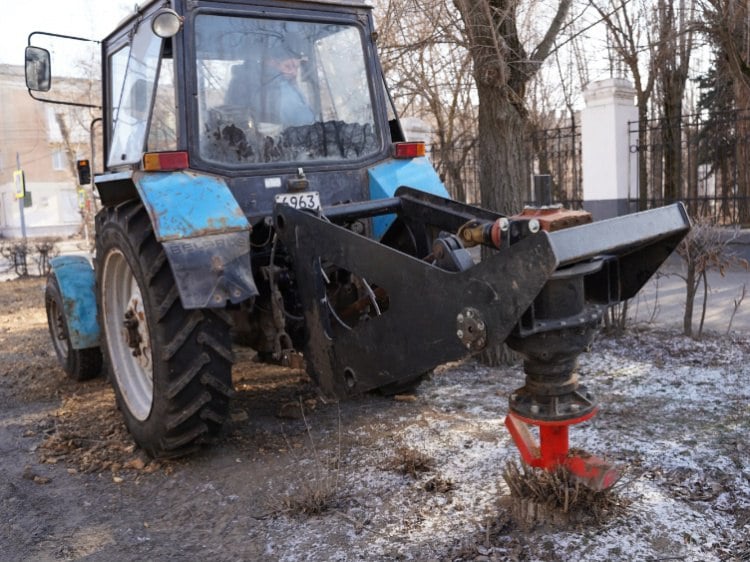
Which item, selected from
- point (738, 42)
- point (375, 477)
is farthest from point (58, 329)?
point (738, 42)

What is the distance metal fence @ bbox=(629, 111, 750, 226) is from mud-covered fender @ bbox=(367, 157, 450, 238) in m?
Answer: 6.89

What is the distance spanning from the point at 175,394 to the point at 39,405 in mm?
2105

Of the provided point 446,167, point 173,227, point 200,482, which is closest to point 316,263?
point 173,227

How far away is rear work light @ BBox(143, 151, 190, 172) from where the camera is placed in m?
3.59

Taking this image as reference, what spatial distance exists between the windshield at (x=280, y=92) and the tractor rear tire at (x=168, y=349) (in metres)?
0.59

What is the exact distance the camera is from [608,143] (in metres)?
11.2

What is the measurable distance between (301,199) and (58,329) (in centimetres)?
284

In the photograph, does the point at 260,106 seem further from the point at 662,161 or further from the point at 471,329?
the point at 662,161

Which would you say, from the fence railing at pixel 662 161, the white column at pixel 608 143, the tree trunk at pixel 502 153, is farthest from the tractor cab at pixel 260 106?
the white column at pixel 608 143

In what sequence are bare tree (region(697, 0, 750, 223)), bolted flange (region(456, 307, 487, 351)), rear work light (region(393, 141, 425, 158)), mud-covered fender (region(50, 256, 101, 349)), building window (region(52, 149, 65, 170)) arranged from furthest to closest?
1. building window (region(52, 149, 65, 170))
2. bare tree (region(697, 0, 750, 223))
3. mud-covered fender (region(50, 256, 101, 349))
4. rear work light (region(393, 141, 425, 158))
5. bolted flange (region(456, 307, 487, 351))

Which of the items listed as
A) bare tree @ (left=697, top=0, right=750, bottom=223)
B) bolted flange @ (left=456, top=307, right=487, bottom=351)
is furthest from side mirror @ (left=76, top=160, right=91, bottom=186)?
bare tree @ (left=697, top=0, right=750, bottom=223)

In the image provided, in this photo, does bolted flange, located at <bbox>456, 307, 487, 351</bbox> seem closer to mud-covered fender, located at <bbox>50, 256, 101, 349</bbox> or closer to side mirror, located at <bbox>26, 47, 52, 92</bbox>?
mud-covered fender, located at <bbox>50, 256, 101, 349</bbox>

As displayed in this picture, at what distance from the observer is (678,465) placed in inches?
133

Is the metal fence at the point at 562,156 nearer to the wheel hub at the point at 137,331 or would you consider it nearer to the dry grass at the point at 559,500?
the wheel hub at the point at 137,331
